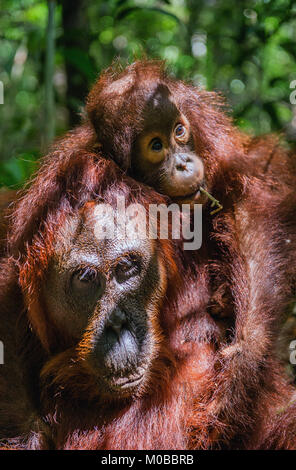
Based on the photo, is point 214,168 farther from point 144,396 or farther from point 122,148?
point 144,396

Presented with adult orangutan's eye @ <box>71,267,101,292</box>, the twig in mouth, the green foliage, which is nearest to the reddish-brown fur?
the twig in mouth

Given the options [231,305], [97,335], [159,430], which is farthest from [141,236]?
[159,430]

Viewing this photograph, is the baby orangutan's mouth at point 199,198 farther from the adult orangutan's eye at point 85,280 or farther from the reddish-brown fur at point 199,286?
the adult orangutan's eye at point 85,280

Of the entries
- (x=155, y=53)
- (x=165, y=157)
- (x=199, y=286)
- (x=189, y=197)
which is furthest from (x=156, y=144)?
(x=155, y=53)

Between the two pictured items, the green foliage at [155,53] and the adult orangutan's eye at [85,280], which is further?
the green foliage at [155,53]

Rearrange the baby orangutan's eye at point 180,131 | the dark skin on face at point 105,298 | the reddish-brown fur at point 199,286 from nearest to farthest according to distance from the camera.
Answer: the dark skin on face at point 105,298, the reddish-brown fur at point 199,286, the baby orangutan's eye at point 180,131

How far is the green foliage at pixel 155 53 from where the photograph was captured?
351 cm

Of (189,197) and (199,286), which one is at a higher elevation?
(189,197)

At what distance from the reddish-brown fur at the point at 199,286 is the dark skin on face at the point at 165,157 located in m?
0.07

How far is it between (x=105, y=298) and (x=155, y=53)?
232 centimetres

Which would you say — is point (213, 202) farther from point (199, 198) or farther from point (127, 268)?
point (127, 268)

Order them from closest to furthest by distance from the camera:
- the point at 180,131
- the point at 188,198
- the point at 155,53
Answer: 1. the point at 188,198
2. the point at 180,131
3. the point at 155,53

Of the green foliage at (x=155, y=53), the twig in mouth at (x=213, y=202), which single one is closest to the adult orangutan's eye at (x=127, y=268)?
the twig in mouth at (x=213, y=202)

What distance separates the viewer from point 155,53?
379 centimetres
